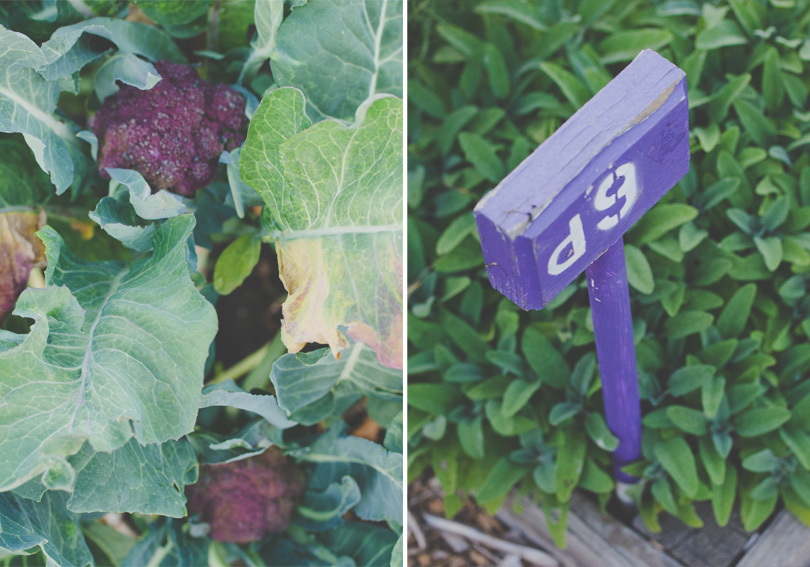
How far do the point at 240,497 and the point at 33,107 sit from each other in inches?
23.5

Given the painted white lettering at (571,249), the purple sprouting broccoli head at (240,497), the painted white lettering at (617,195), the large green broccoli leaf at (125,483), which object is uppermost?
the painted white lettering at (617,195)

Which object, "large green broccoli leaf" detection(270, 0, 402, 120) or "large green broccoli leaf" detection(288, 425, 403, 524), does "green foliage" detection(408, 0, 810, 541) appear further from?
"large green broccoli leaf" detection(270, 0, 402, 120)

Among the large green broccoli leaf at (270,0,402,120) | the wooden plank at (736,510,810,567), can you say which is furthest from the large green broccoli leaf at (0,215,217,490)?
the wooden plank at (736,510,810,567)

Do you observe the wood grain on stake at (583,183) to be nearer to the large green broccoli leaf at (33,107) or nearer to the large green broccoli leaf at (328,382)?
the large green broccoli leaf at (328,382)

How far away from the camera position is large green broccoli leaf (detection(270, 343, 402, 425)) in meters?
0.86

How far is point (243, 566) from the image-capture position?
1.18 meters

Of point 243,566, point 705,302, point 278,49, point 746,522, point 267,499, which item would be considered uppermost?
point 278,49

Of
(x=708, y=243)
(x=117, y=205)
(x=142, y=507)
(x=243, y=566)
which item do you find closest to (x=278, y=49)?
(x=117, y=205)

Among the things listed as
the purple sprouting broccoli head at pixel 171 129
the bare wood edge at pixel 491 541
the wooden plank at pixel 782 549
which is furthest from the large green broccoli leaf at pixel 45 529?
the wooden plank at pixel 782 549

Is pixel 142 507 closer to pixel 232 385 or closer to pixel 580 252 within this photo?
pixel 232 385

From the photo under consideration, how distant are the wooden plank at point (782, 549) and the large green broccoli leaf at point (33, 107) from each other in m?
1.09

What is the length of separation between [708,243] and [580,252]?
1.85 feet

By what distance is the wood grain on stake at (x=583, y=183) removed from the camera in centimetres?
55

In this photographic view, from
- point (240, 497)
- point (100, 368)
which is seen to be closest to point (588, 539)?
point (240, 497)
